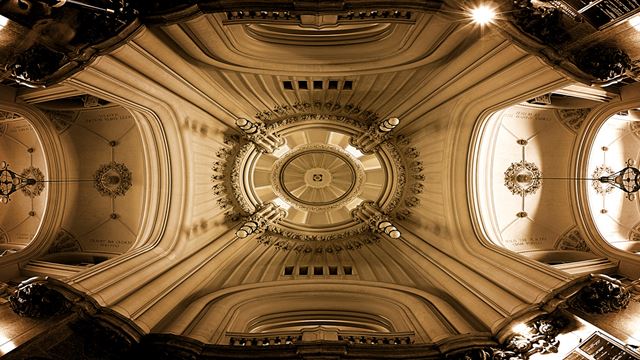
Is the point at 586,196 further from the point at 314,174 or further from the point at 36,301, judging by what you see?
the point at 36,301

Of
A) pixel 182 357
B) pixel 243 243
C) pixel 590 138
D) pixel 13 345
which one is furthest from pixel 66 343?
pixel 590 138

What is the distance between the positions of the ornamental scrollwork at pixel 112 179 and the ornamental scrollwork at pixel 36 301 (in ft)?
19.1

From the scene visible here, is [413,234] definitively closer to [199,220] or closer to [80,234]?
[199,220]

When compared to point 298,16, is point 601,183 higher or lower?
lower

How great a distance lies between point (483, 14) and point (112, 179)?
11.0 metres

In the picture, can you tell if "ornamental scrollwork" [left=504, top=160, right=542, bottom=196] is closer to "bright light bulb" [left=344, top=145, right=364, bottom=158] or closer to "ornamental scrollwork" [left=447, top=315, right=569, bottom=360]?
"bright light bulb" [left=344, top=145, right=364, bottom=158]

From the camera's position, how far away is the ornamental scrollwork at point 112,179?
12062 mm

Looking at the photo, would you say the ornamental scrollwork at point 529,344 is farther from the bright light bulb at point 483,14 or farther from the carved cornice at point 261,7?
the carved cornice at point 261,7

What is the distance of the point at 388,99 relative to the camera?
37.8 feet

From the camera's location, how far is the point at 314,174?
1333cm

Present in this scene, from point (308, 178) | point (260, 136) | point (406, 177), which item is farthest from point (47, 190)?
point (406, 177)

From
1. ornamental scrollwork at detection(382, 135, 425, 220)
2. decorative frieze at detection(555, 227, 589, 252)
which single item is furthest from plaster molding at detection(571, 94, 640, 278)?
ornamental scrollwork at detection(382, 135, 425, 220)

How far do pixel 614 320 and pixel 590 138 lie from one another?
5.34 m

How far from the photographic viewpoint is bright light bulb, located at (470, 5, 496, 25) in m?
6.08
